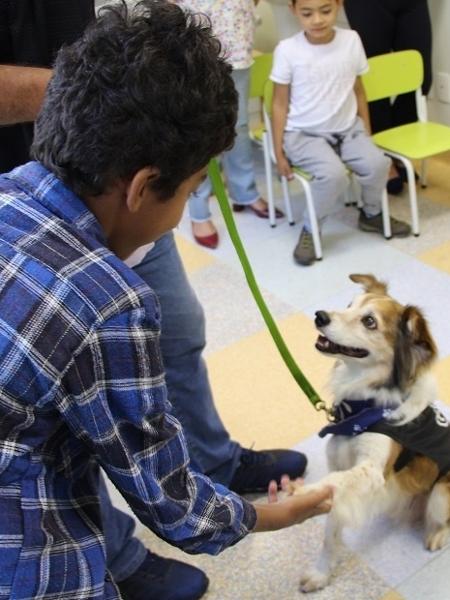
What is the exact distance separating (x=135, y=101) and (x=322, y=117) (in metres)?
2.51

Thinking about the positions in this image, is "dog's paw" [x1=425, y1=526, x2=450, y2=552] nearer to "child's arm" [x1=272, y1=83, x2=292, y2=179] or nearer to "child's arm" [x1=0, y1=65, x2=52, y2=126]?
"child's arm" [x1=0, y1=65, x2=52, y2=126]

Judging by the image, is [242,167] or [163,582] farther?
[242,167]

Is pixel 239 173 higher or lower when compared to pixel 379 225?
higher

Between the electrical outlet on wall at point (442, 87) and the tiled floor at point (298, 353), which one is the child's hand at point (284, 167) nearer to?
the tiled floor at point (298, 353)

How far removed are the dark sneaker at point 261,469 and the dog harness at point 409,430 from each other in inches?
12.4

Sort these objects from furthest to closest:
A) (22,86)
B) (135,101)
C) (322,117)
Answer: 1. (322,117)
2. (22,86)
3. (135,101)

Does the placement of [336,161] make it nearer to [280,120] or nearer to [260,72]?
[280,120]

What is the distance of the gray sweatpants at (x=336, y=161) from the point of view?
2980 mm

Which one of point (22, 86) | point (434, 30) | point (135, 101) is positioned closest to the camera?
point (135, 101)

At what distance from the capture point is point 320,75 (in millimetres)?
3025

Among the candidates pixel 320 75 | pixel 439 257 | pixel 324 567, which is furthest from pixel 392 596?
pixel 320 75

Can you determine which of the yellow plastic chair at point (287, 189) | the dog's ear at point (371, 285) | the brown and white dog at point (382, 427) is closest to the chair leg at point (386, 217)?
the yellow plastic chair at point (287, 189)

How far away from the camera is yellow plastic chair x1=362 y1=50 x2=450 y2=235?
3.12 metres

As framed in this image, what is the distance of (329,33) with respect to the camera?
300 cm
